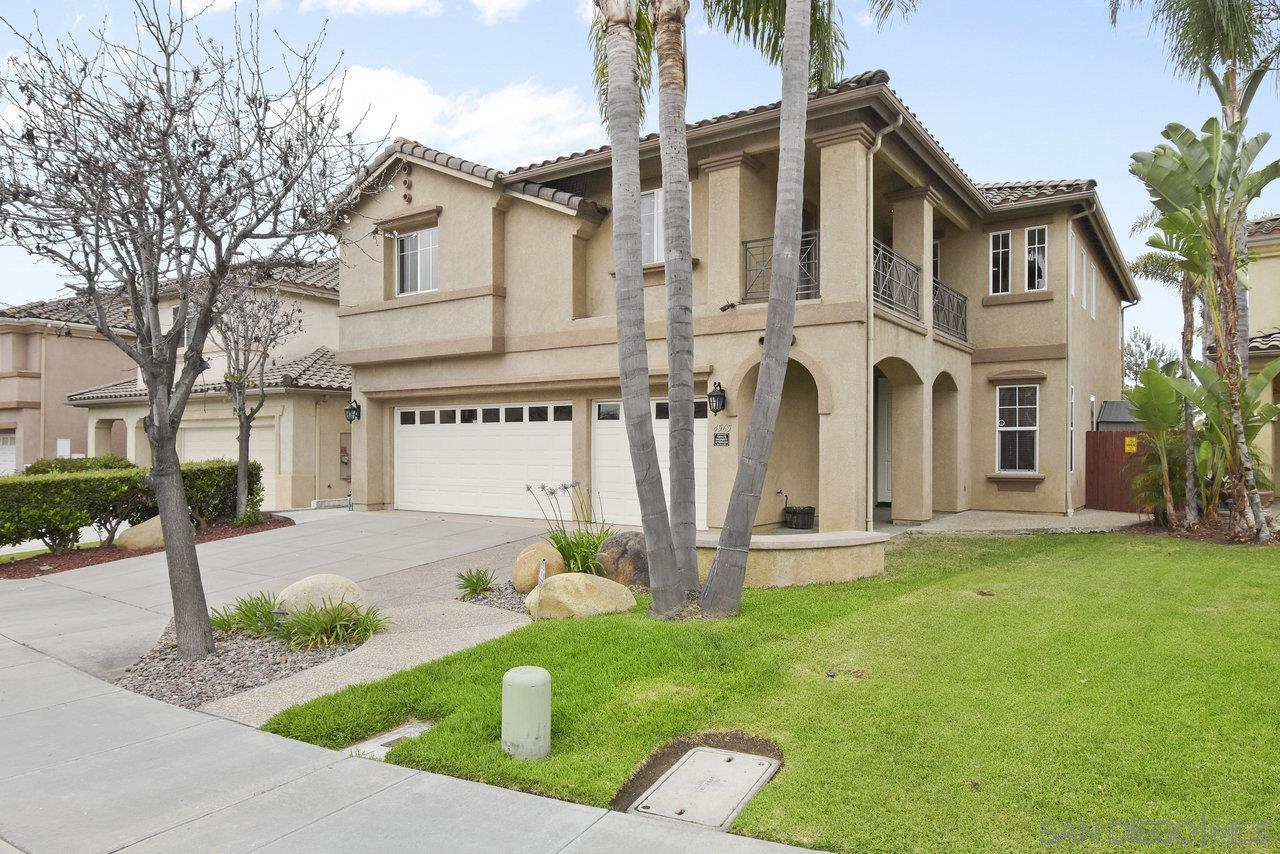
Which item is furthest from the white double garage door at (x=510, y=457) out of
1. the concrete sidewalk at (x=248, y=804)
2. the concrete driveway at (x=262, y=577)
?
the concrete sidewalk at (x=248, y=804)

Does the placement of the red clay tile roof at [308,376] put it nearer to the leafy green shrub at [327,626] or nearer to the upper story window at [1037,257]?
the leafy green shrub at [327,626]

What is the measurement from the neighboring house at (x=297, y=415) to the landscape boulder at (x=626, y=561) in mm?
12952

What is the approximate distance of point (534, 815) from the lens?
4246 mm

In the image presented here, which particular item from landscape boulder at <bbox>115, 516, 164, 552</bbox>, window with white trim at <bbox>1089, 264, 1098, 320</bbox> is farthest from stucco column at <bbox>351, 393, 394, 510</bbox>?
window with white trim at <bbox>1089, 264, 1098, 320</bbox>

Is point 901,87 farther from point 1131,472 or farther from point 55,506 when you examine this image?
point 55,506

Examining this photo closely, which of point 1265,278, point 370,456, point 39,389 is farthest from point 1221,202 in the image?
point 39,389

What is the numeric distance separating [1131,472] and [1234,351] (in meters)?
5.72

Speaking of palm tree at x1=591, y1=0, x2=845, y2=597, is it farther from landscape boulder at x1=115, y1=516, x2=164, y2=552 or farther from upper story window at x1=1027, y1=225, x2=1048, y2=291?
upper story window at x1=1027, y1=225, x2=1048, y2=291

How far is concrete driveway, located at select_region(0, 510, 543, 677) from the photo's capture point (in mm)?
8484

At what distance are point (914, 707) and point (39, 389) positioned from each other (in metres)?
32.9

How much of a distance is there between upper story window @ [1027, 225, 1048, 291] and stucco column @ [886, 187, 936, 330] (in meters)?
3.46

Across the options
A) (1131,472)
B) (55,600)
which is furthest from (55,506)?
(1131,472)

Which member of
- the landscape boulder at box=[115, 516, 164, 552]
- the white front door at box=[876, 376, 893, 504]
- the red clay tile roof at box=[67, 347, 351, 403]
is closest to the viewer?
the landscape boulder at box=[115, 516, 164, 552]

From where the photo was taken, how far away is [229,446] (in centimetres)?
2266
